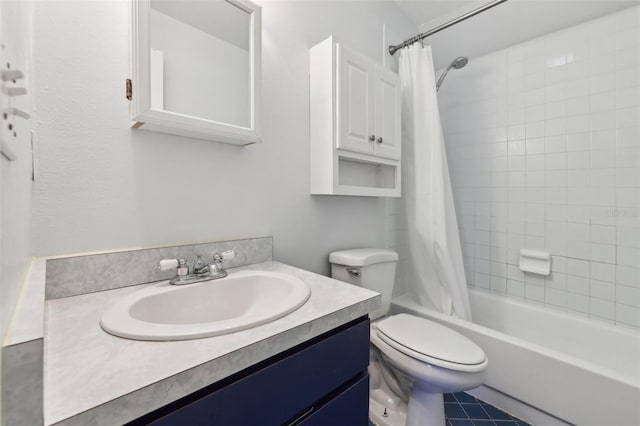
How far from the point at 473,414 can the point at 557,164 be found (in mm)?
1504

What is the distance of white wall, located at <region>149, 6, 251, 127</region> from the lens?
34.0 inches

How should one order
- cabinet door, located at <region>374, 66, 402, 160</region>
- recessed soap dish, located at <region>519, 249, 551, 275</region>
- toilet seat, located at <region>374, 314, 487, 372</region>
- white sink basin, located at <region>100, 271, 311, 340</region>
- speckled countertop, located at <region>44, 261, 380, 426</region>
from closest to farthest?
1. speckled countertop, located at <region>44, 261, 380, 426</region>
2. white sink basin, located at <region>100, 271, 311, 340</region>
3. toilet seat, located at <region>374, 314, 487, 372</region>
4. cabinet door, located at <region>374, 66, 402, 160</region>
5. recessed soap dish, located at <region>519, 249, 551, 275</region>

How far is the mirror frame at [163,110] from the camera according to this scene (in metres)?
0.79

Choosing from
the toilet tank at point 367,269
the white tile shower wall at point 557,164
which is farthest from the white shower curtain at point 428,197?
the white tile shower wall at point 557,164

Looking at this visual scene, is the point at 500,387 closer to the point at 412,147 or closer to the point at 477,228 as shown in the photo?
the point at 477,228

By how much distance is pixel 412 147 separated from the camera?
1.72m

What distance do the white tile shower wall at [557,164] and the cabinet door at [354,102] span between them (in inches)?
42.7

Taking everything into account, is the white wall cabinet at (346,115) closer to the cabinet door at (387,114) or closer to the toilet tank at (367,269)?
the cabinet door at (387,114)

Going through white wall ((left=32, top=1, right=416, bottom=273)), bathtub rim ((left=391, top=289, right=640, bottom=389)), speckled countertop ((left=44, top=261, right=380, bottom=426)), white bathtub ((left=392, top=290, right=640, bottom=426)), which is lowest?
white bathtub ((left=392, top=290, right=640, bottom=426))

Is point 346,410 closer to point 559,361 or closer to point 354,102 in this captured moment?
point 559,361

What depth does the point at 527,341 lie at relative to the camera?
146cm

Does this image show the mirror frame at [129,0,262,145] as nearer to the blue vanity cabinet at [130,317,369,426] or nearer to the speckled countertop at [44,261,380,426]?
the speckled countertop at [44,261,380,426]

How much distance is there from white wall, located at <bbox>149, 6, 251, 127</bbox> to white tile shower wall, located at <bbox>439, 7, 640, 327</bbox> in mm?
1736

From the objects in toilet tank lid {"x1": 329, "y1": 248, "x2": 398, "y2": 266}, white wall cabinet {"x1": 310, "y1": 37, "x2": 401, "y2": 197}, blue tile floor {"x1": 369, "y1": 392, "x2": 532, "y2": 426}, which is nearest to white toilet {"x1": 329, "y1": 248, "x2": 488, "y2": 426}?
toilet tank lid {"x1": 329, "y1": 248, "x2": 398, "y2": 266}
